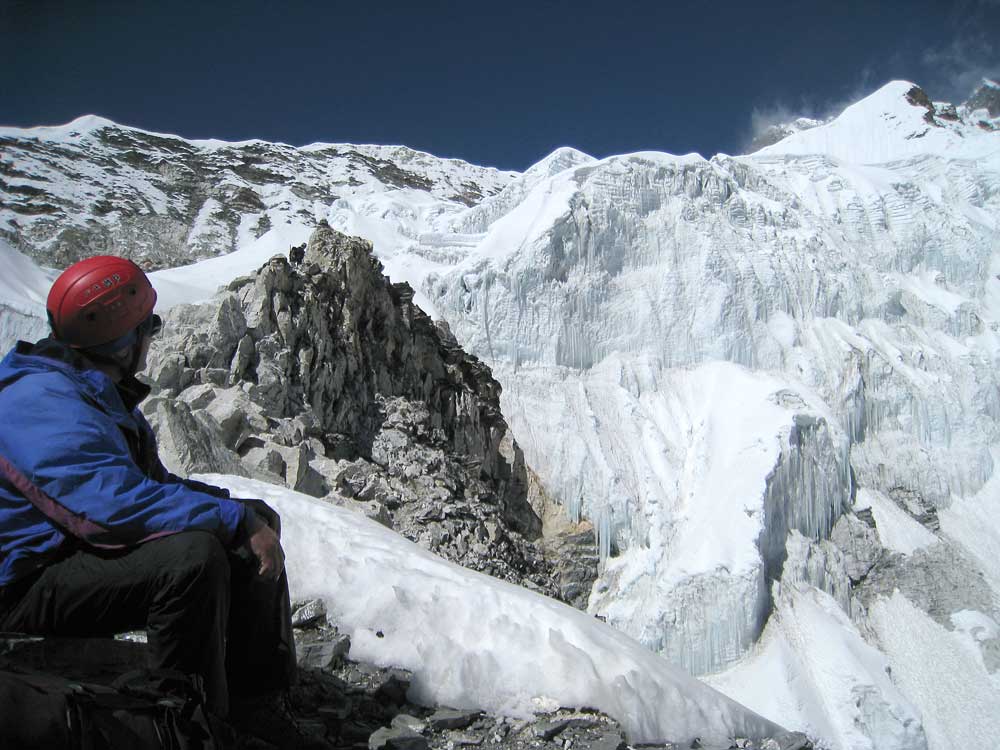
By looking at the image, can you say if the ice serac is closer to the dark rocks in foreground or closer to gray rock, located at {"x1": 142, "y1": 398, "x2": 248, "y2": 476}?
gray rock, located at {"x1": 142, "y1": 398, "x2": 248, "y2": 476}

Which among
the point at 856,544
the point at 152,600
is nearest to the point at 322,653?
the point at 152,600

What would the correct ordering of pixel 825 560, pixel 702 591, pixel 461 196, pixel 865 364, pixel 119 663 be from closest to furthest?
1. pixel 119 663
2. pixel 702 591
3. pixel 825 560
4. pixel 865 364
5. pixel 461 196

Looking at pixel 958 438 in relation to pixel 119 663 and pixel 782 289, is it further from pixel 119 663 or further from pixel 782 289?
pixel 119 663

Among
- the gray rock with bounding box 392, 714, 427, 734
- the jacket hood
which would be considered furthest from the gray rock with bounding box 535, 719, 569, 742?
the jacket hood

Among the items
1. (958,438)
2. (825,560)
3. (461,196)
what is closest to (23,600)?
(825,560)

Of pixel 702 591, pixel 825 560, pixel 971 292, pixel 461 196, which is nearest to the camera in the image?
pixel 702 591

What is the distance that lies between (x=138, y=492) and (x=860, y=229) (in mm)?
35194

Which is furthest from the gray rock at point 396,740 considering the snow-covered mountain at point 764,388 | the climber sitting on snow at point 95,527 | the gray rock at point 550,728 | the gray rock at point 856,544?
the gray rock at point 856,544

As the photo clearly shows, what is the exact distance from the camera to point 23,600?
1987mm

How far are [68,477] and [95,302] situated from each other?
23.1 inches

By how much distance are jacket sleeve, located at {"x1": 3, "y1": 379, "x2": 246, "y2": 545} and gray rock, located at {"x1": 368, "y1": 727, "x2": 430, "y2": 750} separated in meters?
1.22

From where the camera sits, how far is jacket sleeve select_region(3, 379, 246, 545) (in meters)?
1.87

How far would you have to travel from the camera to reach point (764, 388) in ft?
80.4

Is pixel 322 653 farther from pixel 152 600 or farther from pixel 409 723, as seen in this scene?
pixel 152 600
